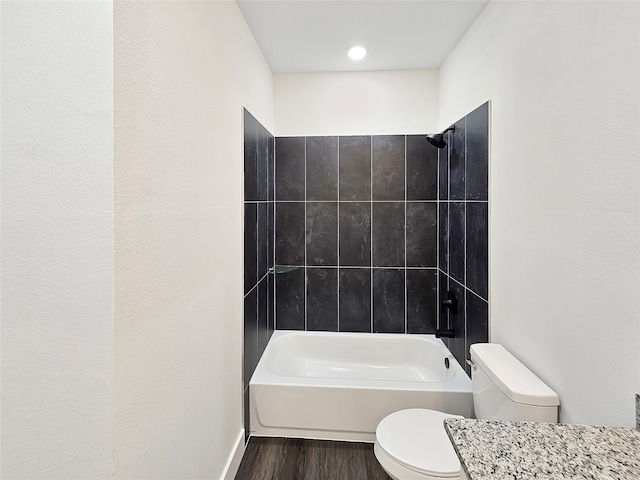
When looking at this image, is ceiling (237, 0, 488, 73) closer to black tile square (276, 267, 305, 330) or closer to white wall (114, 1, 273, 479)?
white wall (114, 1, 273, 479)

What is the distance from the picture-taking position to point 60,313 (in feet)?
2.68

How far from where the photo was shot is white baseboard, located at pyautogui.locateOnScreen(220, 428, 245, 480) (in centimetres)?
176

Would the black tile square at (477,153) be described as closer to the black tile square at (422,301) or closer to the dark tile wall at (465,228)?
the dark tile wall at (465,228)

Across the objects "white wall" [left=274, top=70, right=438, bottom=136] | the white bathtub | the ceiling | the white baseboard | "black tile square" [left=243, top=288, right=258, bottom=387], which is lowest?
the white baseboard

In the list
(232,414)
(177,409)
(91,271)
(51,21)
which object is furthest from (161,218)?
(232,414)

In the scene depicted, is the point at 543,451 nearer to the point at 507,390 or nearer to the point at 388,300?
the point at 507,390

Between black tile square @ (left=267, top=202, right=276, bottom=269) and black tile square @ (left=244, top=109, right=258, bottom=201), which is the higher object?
black tile square @ (left=244, top=109, right=258, bottom=201)

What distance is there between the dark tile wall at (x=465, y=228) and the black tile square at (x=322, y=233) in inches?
34.7

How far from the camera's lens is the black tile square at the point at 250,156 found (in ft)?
6.84

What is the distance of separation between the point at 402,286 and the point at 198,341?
6.47 feet

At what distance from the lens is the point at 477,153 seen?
2.06 m

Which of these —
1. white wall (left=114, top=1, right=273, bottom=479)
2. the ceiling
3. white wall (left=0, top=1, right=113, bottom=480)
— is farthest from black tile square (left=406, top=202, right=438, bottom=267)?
white wall (left=0, top=1, right=113, bottom=480)

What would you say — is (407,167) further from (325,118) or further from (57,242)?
(57,242)

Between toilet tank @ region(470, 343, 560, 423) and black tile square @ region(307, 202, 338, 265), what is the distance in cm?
155
